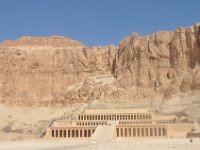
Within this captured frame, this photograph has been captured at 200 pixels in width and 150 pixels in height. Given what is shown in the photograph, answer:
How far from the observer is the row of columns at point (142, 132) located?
272ft

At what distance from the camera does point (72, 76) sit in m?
134

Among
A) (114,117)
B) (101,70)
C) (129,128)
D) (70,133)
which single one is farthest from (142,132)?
(101,70)

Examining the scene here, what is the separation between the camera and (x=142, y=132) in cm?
8362

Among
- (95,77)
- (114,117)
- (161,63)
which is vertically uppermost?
(161,63)

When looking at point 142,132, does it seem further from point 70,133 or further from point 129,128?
point 70,133

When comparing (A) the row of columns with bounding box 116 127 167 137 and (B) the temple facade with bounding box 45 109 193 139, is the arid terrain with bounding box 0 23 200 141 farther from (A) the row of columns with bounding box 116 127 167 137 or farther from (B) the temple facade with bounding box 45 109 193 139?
(A) the row of columns with bounding box 116 127 167 137

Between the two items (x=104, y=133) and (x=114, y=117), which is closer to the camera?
(x=104, y=133)

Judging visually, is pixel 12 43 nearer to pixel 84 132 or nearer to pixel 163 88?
pixel 163 88

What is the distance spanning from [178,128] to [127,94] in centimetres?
3248

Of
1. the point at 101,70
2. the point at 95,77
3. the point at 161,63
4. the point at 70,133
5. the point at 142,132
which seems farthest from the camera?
the point at 101,70

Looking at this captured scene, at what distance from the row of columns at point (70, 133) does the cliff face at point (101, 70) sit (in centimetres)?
3192

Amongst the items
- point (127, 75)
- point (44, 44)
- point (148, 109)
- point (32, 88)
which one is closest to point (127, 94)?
point (127, 75)

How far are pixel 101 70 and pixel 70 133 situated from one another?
50973 millimetres

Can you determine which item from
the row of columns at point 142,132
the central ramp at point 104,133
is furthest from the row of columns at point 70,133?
the row of columns at point 142,132
